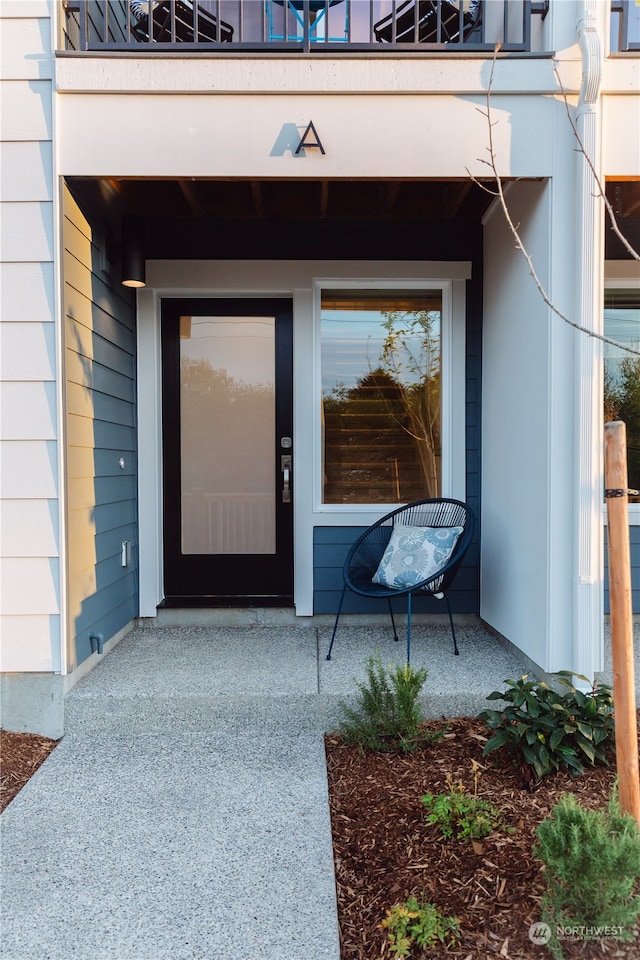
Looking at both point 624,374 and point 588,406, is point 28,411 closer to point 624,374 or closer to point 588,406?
point 588,406

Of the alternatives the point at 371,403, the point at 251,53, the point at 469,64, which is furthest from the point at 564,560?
the point at 251,53

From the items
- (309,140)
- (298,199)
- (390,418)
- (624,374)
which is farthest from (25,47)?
(624,374)

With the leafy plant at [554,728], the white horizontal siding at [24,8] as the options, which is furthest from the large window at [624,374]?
the white horizontal siding at [24,8]

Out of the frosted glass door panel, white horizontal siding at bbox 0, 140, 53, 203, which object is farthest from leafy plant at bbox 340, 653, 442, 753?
white horizontal siding at bbox 0, 140, 53, 203

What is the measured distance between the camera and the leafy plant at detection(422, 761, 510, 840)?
1.75m

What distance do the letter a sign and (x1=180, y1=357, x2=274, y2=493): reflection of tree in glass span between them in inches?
54.7

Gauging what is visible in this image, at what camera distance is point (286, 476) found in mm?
3596

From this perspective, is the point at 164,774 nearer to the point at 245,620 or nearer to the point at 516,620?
the point at 245,620

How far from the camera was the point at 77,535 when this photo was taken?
2.69 meters

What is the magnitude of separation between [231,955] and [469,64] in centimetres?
304

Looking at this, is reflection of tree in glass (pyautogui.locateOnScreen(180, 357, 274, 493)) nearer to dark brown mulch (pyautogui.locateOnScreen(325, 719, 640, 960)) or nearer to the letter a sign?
the letter a sign

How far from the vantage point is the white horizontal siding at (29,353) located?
8.24 feet

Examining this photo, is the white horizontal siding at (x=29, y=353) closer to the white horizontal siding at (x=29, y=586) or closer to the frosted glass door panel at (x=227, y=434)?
the white horizontal siding at (x=29, y=586)

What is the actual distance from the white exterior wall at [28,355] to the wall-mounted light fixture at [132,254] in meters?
0.68
